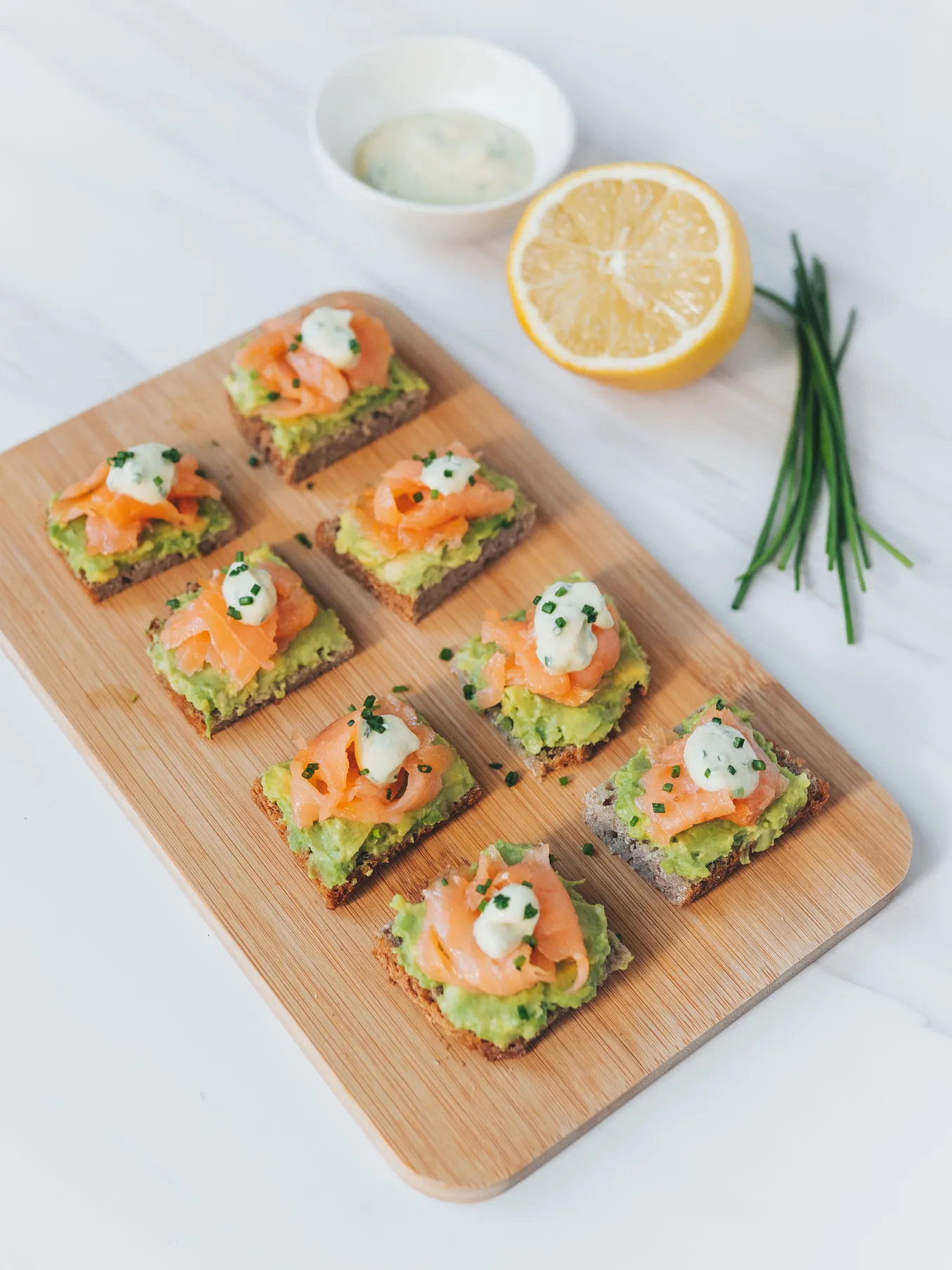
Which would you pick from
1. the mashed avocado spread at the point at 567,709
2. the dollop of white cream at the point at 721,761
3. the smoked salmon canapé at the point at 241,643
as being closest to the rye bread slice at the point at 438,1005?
the dollop of white cream at the point at 721,761

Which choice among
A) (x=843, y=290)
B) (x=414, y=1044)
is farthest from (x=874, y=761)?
(x=843, y=290)

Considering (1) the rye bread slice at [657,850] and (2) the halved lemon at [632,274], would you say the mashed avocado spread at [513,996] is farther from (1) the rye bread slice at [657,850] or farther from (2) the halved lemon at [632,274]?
(2) the halved lemon at [632,274]

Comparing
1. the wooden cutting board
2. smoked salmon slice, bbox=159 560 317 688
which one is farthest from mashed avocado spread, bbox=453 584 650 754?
smoked salmon slice, bbox=159 560 317 688

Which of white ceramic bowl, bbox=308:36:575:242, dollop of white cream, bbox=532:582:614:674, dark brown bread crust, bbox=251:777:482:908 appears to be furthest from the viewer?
white ceramic bowl, bbox=308:36:575:242

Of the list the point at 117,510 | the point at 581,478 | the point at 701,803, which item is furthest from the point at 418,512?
the point at 701,803

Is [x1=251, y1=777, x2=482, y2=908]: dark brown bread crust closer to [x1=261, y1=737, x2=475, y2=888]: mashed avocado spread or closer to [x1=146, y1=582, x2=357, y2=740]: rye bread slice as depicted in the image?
[x1=261, y1=737, x2=475, y2=888]: mashed avocado spread

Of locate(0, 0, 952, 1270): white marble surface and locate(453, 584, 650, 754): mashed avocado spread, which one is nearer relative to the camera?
locate(0, 0, 952, 1270): white marble surface

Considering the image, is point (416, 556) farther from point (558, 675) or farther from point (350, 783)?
point (350, 783)
